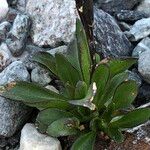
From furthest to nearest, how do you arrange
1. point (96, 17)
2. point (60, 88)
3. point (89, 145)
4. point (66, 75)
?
1. point (96, 17)
2. point (60, 88)
3. point (66, 75)
4. point (89, 145)

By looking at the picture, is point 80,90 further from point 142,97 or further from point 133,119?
point 142,97

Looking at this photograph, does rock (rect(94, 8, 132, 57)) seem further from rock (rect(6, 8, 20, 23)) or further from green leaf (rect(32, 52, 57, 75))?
rock (rect(6, 8, 20, 23))

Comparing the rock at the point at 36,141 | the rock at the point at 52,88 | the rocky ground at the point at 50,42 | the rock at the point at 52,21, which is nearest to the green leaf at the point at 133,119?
the rocky ground at the point at 50,42

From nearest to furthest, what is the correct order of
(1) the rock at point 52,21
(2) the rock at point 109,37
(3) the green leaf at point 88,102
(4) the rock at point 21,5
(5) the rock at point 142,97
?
(3) the green leaf at point 88,102
(5) the rock at point 142,97
(2) the rock at point 109,37
(1) the rock at point 52,21
(4) the rock at point 21,5

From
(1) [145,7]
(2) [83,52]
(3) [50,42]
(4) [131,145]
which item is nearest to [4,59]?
(3) [50,42]

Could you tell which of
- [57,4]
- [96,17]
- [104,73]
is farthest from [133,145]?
[57,4]

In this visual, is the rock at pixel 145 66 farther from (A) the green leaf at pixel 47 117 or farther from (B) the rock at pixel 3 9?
(B) the rock at pixel 3 9

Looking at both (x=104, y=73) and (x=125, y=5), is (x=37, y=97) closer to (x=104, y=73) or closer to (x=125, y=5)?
(x=104, y=73)
